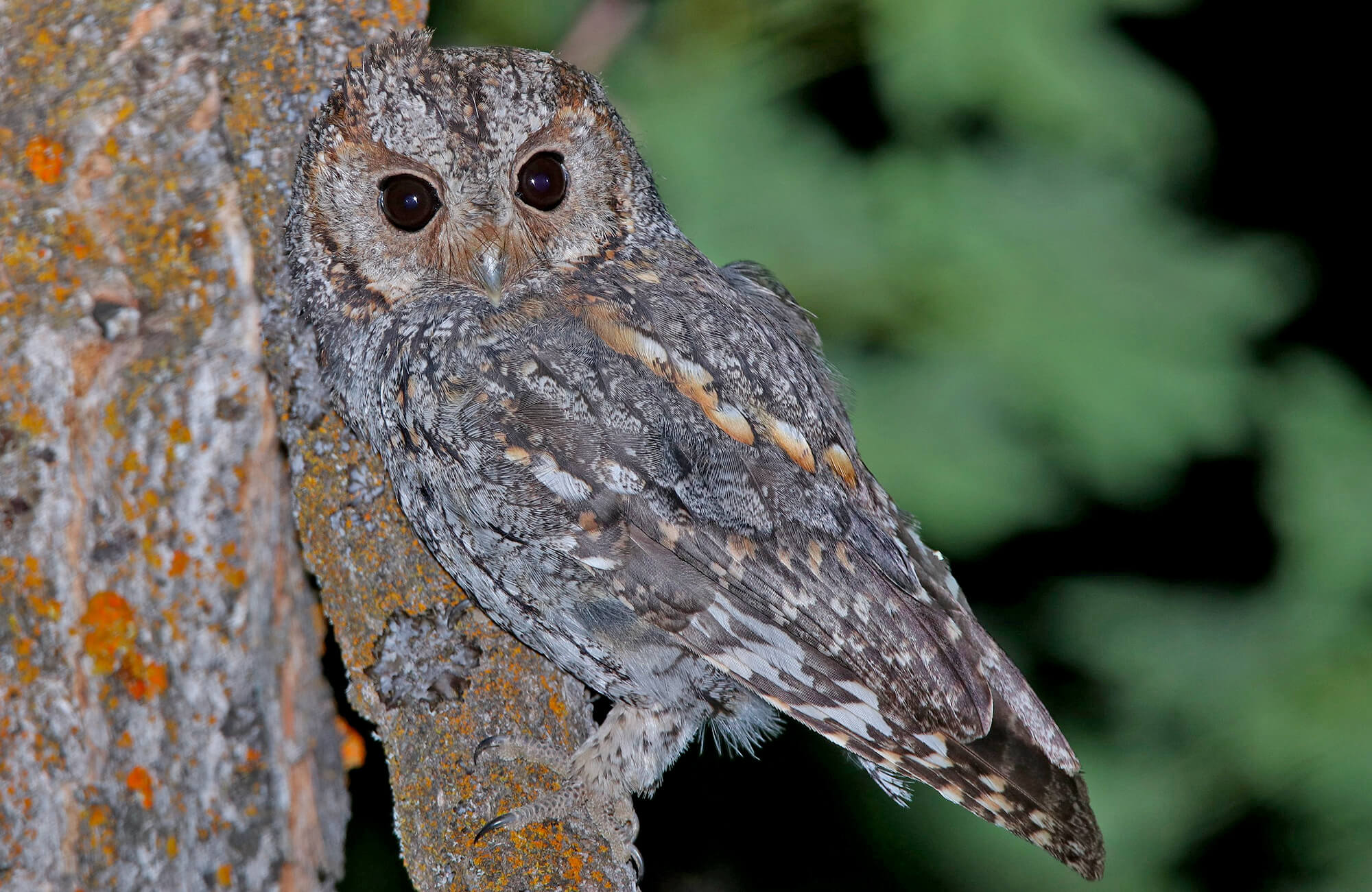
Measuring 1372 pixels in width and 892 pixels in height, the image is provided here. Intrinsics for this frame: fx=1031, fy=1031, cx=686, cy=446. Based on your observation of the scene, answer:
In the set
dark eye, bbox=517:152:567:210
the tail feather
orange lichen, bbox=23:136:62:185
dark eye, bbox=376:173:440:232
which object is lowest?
the tail feather

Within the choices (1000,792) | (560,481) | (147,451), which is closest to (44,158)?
(147,451)

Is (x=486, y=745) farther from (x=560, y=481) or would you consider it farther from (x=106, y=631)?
(x=106, y=631)

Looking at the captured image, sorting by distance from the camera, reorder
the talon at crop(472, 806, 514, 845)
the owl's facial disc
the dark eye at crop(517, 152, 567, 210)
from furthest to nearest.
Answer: the dark eye at crop(517, 152, 567, 210)
the owl's facial disc
the talon at crop(472, 806, 514, 845)

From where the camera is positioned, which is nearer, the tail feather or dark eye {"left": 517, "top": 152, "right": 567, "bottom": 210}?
the tail feather

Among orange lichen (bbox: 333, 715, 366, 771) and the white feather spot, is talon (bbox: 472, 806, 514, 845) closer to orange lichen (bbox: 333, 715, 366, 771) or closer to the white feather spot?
the white feather spot

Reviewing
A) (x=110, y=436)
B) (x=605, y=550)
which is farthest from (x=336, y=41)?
(x=605, y=550)

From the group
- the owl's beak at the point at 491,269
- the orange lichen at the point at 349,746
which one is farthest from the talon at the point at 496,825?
the owl's beak at the point at 491,269

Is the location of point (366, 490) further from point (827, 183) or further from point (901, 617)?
point (827, 183)

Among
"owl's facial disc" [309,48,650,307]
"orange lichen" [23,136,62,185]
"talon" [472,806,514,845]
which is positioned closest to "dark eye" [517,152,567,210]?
"owl's facial disc" [309,48,650,307]
